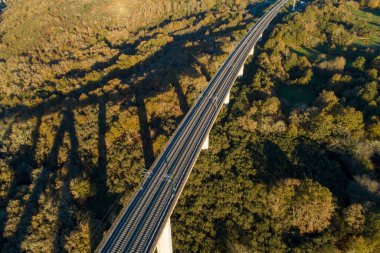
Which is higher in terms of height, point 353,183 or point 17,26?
point 17,26

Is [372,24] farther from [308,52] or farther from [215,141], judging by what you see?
[215,141]

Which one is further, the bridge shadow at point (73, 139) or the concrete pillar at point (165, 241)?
the bridge shadow at point (73, 139)

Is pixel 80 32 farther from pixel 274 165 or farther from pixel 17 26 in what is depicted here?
pixel 274 165

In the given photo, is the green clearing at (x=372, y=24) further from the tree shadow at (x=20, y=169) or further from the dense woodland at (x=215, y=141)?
the tree shadow at (x=20, y=169)

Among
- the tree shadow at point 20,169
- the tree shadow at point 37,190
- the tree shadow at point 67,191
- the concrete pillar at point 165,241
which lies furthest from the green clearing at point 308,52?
the tree shadow at point 20,169

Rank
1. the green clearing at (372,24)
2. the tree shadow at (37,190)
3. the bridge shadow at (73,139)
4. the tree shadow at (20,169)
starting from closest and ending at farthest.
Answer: the tree shadow at (37,190)
the bridge shadow at (73,139)
the tree shadow at (20,169)
the green clearing at (372,24)

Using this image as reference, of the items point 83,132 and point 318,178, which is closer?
point 318,178

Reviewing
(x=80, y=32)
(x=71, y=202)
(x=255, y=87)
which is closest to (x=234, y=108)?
(x=255, y=87)

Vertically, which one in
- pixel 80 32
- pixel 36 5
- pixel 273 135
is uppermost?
pixel 36 5
